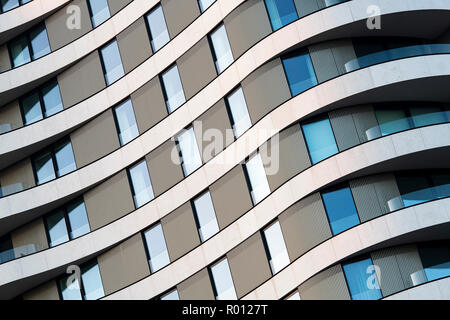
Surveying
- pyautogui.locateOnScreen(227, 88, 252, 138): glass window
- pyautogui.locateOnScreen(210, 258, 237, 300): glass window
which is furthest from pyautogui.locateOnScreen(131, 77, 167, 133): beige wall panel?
pyautogui.locateOnScreen(210, 258, 237, 300): glass window

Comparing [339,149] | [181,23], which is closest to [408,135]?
[339,149]

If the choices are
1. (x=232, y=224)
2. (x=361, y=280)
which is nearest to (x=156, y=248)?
(x=232, y=224)

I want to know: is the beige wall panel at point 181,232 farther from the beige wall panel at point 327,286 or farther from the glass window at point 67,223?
the beige wall panel at point 327,286

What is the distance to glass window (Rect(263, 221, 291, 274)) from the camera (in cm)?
3167

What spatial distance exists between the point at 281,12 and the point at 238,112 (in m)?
4.34

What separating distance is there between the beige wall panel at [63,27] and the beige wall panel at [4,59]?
2.61 metres

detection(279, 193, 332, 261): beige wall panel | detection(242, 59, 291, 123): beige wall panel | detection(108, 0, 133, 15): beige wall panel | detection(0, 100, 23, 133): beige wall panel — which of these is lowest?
detection(279, 193, 332, 261): beige wall panel

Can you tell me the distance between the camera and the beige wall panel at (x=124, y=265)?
118 feet

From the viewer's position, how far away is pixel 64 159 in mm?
39531

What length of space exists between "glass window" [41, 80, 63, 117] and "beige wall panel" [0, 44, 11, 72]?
2.51m

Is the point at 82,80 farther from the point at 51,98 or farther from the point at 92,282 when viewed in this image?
the point at 92,282

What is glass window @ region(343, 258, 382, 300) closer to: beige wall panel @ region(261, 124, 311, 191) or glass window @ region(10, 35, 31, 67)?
beige wall panel @ region(261, 124, 311, 191)

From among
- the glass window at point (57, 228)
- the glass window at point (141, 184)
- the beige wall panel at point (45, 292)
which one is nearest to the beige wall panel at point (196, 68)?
the glass window at point (141, 184)

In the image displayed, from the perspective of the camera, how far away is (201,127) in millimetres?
35031
